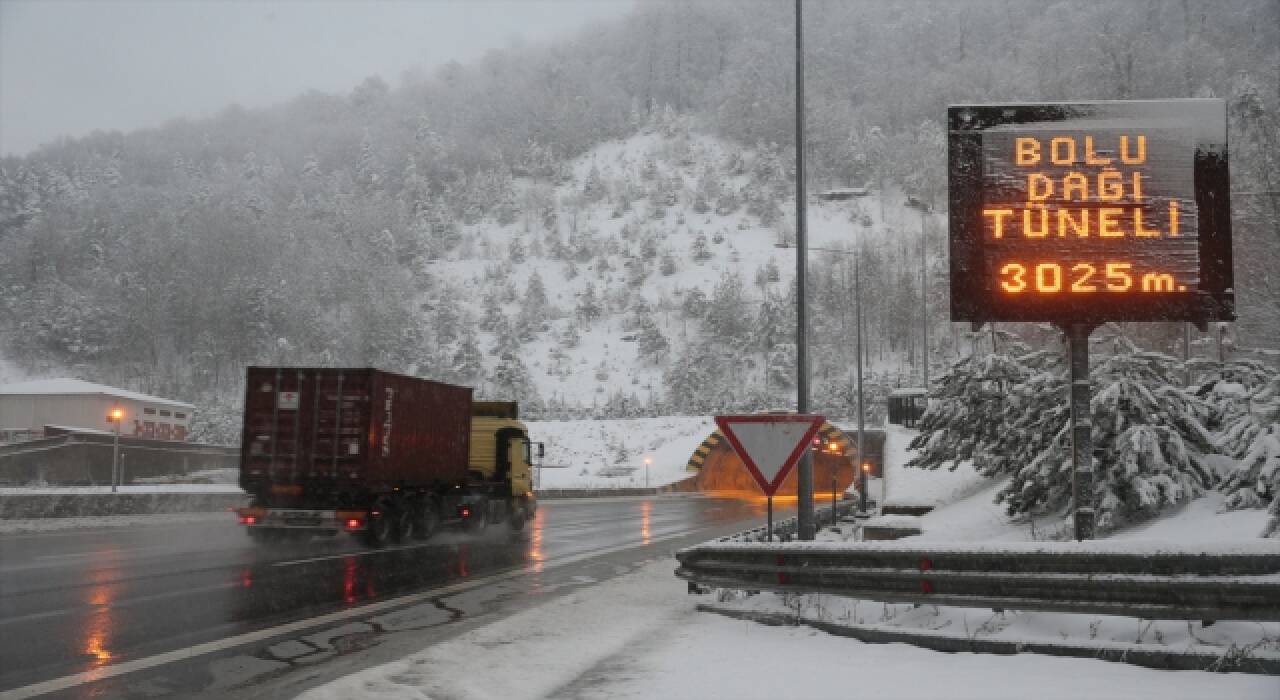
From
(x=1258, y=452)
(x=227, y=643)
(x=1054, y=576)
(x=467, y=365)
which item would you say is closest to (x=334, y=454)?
(x=227, y=643)

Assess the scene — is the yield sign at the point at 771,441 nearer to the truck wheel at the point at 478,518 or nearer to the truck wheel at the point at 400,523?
the truck wheel at the point at 400,523

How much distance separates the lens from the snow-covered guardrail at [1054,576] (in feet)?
20.1

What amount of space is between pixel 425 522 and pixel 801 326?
36.6 ft

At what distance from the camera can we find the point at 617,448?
75812 mm

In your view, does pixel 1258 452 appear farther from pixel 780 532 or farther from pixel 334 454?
pixel 334 454

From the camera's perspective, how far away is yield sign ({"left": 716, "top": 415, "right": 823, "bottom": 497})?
966 centimetres

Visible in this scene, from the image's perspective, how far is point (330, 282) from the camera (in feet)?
484

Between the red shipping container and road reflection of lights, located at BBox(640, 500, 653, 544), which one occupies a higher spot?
the red shipping container

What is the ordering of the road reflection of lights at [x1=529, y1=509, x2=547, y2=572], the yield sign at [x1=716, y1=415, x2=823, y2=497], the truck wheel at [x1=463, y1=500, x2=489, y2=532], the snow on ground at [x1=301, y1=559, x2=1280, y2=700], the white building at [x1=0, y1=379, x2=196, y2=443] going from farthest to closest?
the white building at [x1=0, y1=379, x2=196, y2=443] < the truck wheel at [x1=463, y1=500, x2=489, y2=532] < the road reflection of lights at [x1=529, y1=509, x2=547, y2=572] < the yield sign at [x1=716, y1=415, x2=823, y2=497] < the snow on ground at [x1=301, y1=559, x2=1280, y2=700]

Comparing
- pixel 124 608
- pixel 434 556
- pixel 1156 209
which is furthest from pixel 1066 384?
pixel 124 608

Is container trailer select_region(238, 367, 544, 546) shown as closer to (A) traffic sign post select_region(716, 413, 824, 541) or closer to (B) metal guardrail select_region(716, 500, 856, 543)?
(B) metal guardrail select_region(716, 500, 856, 543)

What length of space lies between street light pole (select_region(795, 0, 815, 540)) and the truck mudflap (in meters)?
8.96

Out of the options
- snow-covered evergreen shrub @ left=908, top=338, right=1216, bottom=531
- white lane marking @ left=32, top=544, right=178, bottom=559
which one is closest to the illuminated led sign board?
snow-covered evergreen shrub @ left=908, top=338, right=1216, bottom=531

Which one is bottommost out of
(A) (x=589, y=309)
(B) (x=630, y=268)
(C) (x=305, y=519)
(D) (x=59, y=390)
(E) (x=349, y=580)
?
(E) (x=349, y=580)
